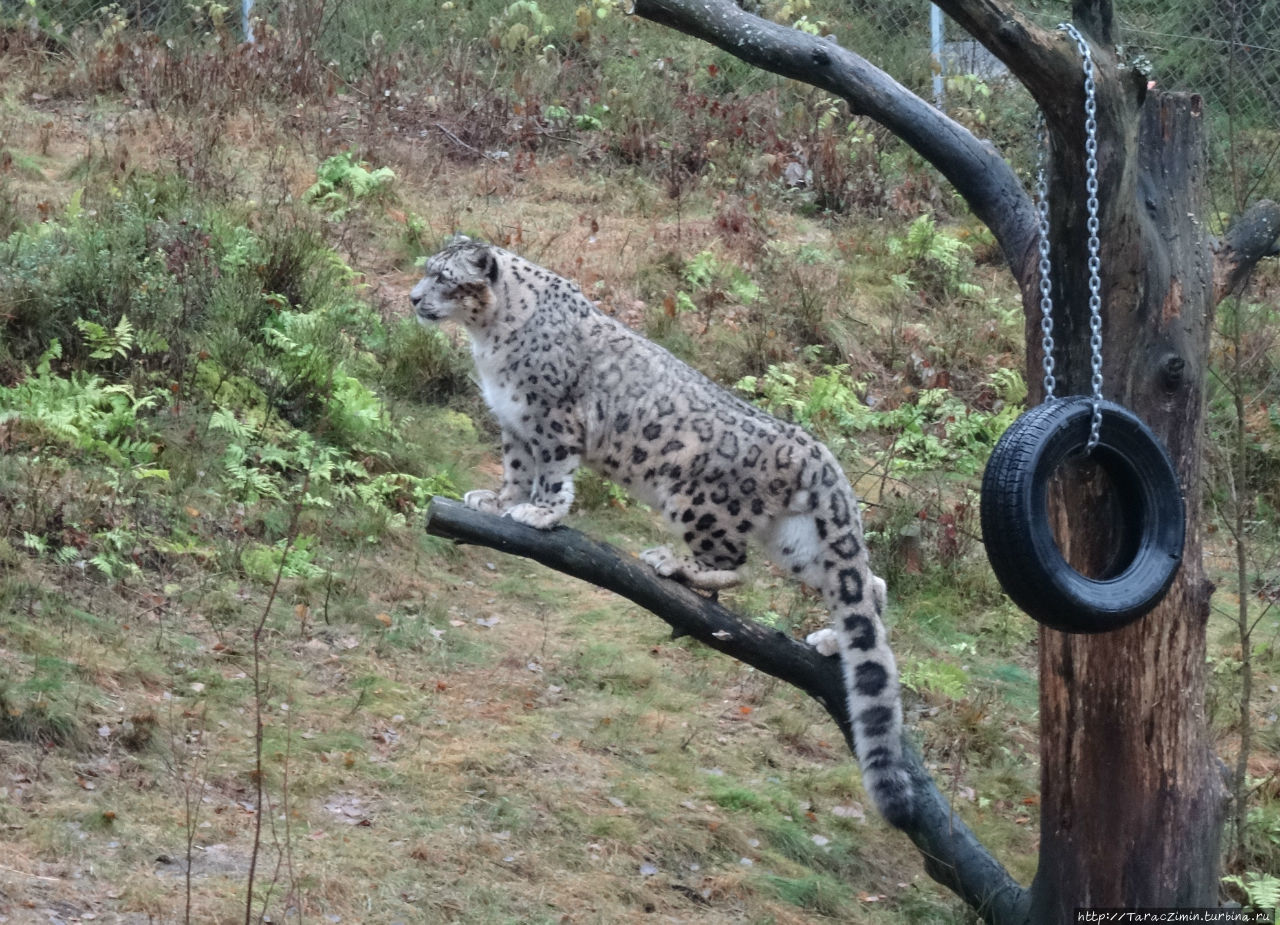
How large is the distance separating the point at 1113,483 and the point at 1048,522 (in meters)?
0.48

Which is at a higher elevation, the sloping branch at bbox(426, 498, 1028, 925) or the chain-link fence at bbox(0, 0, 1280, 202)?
the chain-link fence at bbox(0, 0, 1280, 202)

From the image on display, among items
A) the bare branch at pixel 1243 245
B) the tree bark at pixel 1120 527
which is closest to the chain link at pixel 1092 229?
the tree bark at pixel 1120 527

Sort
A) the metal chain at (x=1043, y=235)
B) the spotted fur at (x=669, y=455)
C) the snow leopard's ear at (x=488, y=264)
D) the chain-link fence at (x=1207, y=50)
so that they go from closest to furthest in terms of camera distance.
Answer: the metal chain at (x=1043, y=235), the spotted fur at (x=669, y=455), the snow leopard's ear at (x=488, y=264), the chain-link fence at (x=1207, y=50)

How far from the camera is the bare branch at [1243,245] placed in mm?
5492

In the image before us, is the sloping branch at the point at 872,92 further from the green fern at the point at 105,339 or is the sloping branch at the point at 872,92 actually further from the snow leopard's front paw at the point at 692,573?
the green fern at the point at 105,339

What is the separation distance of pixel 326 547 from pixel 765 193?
294 inches

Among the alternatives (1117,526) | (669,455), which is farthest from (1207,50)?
(1117,526)

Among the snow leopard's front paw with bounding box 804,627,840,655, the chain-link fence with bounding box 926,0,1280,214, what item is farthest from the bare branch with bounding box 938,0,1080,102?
the chain-link fence with bounding box 926,0,1280,214

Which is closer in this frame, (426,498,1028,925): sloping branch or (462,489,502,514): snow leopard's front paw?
(426,498,1028,925): sloping branch

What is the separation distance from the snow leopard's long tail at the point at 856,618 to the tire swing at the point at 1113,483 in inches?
52.3

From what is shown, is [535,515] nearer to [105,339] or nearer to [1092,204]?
[1092,204]

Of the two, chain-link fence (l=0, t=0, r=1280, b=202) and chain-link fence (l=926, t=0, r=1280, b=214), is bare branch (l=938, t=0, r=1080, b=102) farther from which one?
chain-link fence (l=926, t=0, r=1280, b=214)

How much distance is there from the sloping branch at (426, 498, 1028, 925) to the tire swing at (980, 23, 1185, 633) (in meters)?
1.56

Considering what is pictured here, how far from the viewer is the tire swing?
460 centimetres
